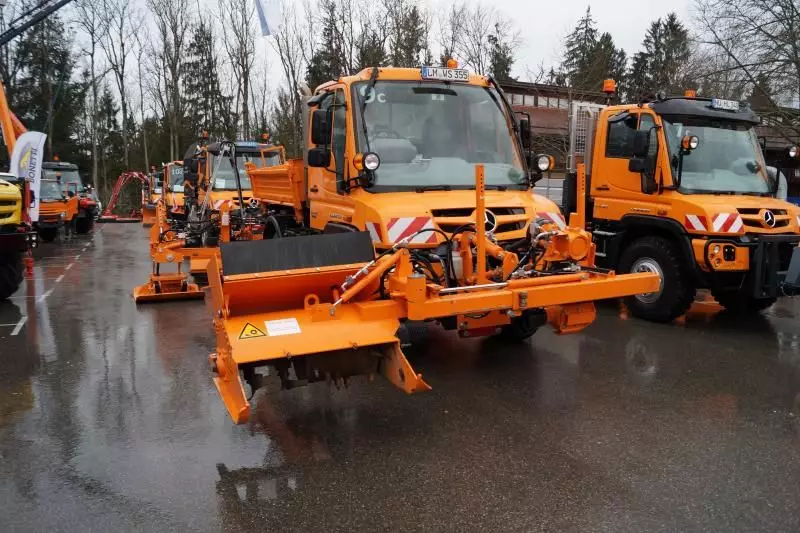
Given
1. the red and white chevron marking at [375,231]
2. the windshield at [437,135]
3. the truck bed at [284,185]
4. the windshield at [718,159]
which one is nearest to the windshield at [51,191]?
the truck bed at [284,185]

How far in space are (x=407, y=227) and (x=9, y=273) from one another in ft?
23.7

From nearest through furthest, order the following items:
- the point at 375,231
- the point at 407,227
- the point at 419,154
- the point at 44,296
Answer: the point at 407,227
the point at 375,231
the point at 419,154
the point at 44,296

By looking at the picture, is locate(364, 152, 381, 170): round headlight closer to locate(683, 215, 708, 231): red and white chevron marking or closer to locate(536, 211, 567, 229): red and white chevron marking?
locate(536, 211, 567, 229): red and white chevron marking

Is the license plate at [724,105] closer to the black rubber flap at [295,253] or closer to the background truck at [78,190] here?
the black rubber flap at [295,253]

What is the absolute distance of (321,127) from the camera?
20.7 feet

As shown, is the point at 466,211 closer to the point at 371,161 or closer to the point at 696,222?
the point at 371,161

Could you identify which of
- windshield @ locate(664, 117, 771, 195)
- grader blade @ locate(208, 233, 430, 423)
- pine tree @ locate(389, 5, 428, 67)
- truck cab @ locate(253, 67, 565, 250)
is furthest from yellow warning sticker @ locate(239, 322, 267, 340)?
pine tree @ locate(389, 5, 428, 67)

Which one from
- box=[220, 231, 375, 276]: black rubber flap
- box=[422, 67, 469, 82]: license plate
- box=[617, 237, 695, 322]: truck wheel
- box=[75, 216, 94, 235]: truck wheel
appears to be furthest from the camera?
box=[75, 216, 94, 235]: truck wheel

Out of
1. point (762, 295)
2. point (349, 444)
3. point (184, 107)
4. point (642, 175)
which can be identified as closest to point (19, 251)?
point (349, 444)

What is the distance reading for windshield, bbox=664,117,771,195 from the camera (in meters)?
7.89

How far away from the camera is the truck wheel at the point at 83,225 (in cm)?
2315

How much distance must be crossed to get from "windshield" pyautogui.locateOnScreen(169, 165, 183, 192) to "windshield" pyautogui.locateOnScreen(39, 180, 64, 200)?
3399 millimetres

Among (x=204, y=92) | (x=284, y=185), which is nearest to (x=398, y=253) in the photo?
(x=284, y=185)

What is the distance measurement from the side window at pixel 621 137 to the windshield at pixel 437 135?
2.57m
